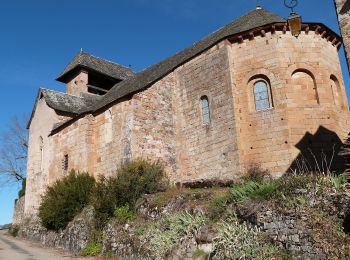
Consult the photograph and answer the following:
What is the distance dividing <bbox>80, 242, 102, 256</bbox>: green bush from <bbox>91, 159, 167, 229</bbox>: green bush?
669mm

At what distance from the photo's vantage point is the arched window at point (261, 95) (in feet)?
51.9

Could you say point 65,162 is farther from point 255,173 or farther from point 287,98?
point 287,98

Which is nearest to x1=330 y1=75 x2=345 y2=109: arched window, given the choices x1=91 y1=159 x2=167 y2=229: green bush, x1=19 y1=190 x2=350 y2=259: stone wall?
x1=19 y1=190 x2=350 y2=259: stone wall

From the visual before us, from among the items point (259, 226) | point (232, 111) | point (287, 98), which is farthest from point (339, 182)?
point (232, 111)

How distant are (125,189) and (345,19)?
9370 millimetres

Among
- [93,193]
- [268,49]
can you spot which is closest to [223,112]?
[268,49]

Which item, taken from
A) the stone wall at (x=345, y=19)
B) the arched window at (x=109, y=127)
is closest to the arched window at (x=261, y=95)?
the stone wall at (x=345, y=19)

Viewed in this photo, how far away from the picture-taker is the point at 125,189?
1398 centimetres

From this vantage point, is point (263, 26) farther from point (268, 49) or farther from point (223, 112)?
point (223, 112)

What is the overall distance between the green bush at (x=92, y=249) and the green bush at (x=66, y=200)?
9.41 feet

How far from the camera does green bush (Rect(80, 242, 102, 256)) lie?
13714 mm

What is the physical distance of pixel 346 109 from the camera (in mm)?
16188

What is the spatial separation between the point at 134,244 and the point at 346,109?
11.0 meters

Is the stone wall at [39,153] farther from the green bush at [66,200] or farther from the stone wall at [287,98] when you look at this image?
the stone wall at [287,98]
